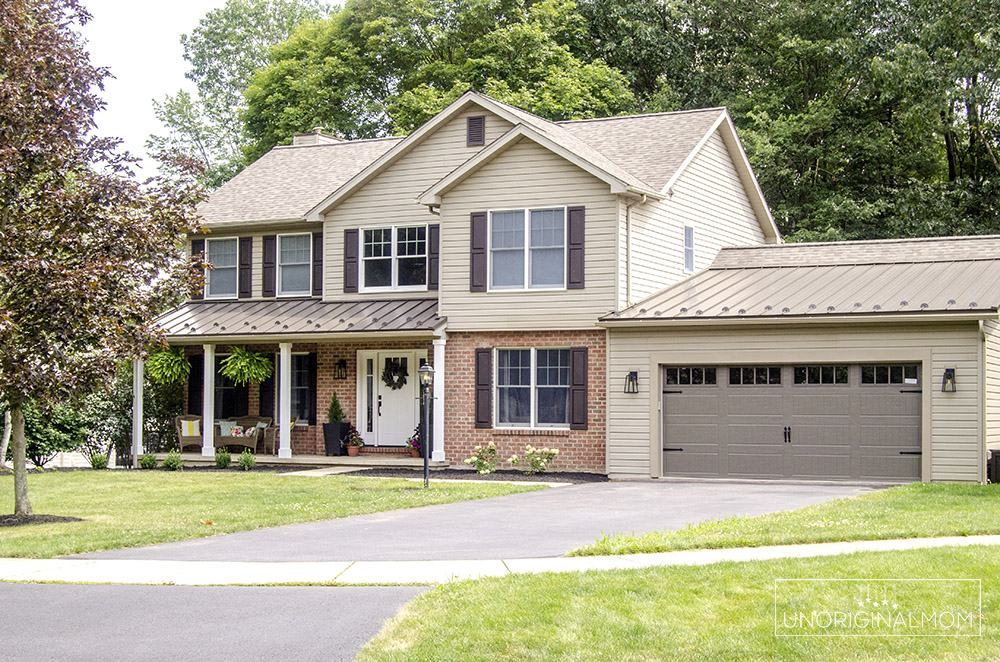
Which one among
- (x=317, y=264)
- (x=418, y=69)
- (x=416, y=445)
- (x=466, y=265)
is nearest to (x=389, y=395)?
(x=416, y=445)

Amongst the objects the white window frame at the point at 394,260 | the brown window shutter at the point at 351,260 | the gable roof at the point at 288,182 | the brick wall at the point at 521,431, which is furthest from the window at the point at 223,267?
the brick wall at the point at 521,431

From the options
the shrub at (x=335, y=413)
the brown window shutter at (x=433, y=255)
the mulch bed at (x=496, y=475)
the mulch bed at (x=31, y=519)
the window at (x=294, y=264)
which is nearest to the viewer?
the mulch bed at (x=31, y=519)

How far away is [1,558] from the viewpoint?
38.4 ft

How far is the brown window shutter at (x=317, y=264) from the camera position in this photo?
26.9 m

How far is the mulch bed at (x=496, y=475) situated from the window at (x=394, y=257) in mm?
4443

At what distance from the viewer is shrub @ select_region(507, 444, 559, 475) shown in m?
22.5

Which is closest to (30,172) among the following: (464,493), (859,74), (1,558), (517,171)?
(1,558)

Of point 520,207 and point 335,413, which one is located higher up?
point 520,207

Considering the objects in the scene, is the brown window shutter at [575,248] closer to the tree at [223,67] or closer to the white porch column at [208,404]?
the white porch column at [208,404]

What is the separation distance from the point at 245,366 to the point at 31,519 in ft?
35.9

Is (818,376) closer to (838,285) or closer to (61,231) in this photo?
(838,285)

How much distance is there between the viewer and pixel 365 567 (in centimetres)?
1057

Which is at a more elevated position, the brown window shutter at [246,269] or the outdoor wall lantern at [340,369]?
the brown window shutter at [246,269]

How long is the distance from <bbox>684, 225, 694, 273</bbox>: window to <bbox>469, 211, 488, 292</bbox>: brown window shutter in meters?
4.58
